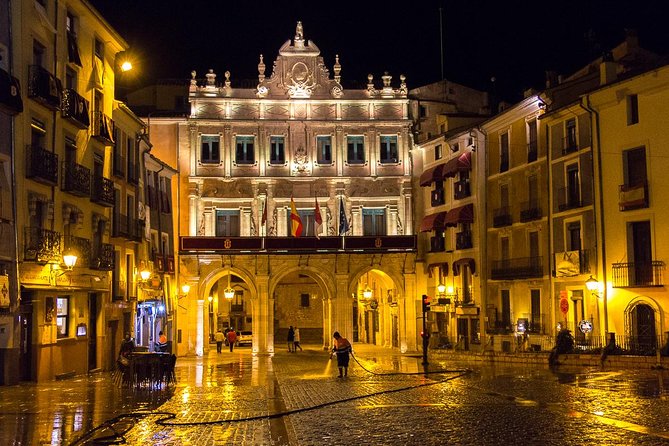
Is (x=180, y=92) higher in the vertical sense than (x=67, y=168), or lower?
higher

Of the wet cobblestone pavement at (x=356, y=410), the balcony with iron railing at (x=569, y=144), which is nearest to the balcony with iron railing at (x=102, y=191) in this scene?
the wet cobblestone pavement at (x=356, y=410)

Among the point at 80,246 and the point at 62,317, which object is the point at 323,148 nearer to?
the point at 80,246

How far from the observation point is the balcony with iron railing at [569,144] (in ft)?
133

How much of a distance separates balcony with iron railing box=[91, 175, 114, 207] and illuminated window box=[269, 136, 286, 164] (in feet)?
71.9

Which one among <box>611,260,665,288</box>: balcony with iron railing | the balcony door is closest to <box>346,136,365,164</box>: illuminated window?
<box>611,260,665,288</box>: balcony with iron railing

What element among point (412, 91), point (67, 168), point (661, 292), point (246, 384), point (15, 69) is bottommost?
point (246, 384)

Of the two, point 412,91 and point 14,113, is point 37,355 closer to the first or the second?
point 14,113

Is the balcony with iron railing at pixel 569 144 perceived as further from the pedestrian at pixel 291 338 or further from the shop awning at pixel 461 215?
the pedestrian at pixel 291 338

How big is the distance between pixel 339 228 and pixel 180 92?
1655 cm

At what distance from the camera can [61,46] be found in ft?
101

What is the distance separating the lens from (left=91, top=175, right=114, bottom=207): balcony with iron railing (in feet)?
110

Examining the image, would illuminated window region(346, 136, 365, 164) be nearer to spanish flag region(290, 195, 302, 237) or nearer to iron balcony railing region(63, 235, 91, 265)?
spanish flag region(290, 195, 302, 237)

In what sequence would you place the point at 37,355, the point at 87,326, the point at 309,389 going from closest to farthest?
the point at 309,389, the point at 37,355, the point at 87,326

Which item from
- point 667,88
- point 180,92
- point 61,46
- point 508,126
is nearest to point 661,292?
point 667,88
